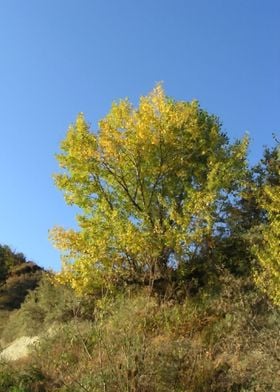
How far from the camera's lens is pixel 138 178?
2117cm

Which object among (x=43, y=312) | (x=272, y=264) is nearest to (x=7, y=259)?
(x=43, y=312)

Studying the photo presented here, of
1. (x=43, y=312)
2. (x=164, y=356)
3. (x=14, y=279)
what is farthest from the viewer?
(x=14, y=279)

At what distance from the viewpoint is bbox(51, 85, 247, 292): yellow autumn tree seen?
770 inches

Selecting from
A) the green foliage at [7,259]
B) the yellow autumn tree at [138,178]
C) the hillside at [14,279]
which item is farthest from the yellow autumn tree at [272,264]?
the green foliage at [7,259]

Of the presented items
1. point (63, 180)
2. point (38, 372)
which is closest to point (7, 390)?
point (38, 372)

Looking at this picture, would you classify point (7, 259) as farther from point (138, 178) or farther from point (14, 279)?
point (138, 178)

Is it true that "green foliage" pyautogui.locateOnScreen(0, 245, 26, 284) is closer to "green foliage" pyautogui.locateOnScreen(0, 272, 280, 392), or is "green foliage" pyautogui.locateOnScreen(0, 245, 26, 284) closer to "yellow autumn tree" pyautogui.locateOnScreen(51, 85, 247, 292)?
"yellow autumn tree" pyautogui.locateOnScreen(51, 85, 247, 292)

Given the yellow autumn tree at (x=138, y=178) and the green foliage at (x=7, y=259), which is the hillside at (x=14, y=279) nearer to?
the green foliage at (x=7, y=259)

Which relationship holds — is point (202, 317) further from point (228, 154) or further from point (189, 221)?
point (228, 154)

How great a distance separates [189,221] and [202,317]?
4.04 m

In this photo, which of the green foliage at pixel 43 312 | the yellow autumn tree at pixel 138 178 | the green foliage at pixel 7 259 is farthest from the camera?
the green foliage at pixel 7 259

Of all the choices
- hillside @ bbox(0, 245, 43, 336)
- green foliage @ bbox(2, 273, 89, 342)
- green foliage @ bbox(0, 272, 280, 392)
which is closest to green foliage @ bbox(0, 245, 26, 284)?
hillside @ bbox(0, 245, 43, 336)

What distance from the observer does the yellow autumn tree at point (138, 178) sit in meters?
19.6

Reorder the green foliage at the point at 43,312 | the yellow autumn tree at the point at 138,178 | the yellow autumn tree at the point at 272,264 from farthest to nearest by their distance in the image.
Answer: the green foliage at the point at 43,312 < the yellow autumn tree at the point at 138,178 < the yellow autumn tree at the point at 272,264
